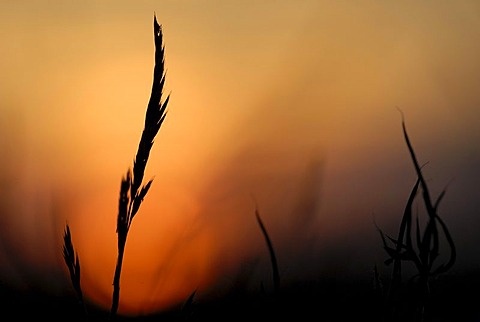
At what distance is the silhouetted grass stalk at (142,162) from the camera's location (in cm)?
102

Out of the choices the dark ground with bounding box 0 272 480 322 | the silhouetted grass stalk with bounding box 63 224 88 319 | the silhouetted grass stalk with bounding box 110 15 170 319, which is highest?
the silhouetted grass stalk with bounding box 110 15 170 319

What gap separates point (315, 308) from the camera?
1.23 metres

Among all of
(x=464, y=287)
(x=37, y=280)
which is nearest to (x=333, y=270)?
(x=464, y=287)

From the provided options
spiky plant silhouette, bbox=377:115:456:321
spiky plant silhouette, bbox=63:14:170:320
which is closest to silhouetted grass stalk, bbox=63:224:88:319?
spiky plant silhouette, bbox=63:14:170:320

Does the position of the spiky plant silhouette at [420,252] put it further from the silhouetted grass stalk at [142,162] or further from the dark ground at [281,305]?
the silhouetted grass stalk at [142,162]

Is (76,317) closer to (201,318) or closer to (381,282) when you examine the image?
(201,318)

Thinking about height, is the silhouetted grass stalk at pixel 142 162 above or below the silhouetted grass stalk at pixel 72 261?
above

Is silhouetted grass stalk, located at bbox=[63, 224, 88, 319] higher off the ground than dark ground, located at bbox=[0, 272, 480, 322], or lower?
higher

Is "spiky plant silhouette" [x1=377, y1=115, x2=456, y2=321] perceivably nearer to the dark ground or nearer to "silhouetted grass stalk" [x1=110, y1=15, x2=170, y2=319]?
the dark ground

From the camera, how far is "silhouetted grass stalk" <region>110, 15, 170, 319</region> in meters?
1.02

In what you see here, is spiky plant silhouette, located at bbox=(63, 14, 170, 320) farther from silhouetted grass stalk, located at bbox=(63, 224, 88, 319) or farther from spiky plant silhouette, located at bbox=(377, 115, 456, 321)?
spiky plant silhouette, located at bbox=(377, 115, 456, 321)

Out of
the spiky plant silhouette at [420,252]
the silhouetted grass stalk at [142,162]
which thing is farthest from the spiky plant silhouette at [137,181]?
the spiky plant silhouette at [420,252]

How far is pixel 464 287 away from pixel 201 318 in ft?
2.12

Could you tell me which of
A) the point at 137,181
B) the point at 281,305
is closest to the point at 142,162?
the point at 137,181
